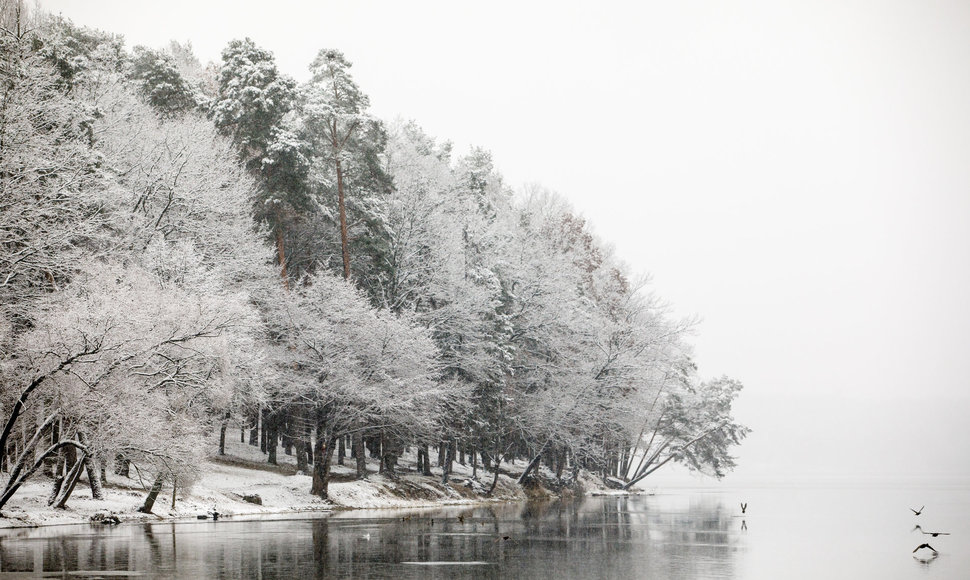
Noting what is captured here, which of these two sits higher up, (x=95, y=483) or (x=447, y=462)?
(x=95, y=483)

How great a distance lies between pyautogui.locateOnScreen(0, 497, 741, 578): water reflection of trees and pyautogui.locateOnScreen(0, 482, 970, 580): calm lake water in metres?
0.04

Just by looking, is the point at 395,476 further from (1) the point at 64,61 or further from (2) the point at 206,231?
(1) the point at 64,61

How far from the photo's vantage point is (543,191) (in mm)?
74250

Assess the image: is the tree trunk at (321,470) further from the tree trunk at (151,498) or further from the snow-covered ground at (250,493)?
the tree trunk at (151,498)

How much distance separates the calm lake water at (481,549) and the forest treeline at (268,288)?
453cm

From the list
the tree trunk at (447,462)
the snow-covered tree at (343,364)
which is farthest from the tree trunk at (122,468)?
the tree trunk at (447,462)

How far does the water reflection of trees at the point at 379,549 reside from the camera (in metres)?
18.5

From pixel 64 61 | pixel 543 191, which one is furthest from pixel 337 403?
pixel 543 191

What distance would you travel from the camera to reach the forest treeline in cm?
2845

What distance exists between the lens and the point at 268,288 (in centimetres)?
4628

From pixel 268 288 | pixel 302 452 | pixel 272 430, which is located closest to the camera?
pixel 268 288

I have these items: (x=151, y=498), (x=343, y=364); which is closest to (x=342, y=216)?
(x=343, y=364)

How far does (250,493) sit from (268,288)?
36.4 ft

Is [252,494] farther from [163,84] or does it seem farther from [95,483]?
[163,84]
